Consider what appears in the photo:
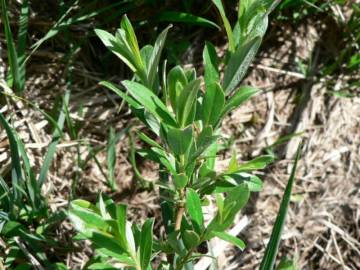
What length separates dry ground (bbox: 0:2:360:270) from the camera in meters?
1.54

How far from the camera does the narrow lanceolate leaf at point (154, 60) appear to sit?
96 cm

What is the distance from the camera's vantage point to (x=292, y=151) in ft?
5.86

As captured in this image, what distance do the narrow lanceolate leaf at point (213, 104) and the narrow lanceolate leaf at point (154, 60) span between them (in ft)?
0.33

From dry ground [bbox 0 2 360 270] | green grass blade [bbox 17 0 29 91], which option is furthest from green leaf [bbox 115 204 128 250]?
green grass blade [bbox 17 0 29 91]

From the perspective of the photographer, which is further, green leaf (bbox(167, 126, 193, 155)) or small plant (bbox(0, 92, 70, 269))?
small plant (bbox(0, 92, 70, 269))

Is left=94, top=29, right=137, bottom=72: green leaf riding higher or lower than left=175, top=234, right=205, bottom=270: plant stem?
higher

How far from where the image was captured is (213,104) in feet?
3.17

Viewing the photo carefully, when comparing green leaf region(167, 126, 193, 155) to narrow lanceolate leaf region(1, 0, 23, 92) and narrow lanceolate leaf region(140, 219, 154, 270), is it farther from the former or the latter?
narrow lanceolate leaf region(1, 0, 23, 92)

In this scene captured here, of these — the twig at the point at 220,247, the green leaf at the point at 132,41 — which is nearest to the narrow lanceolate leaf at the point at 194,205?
the green leaf at the point at 132,41

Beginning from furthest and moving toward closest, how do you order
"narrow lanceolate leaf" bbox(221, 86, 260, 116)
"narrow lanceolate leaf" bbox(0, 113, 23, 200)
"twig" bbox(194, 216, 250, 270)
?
1. "twig" bbox(194, 216, 250, 270)
2. "narrow lanceolate leaf" bbox(0, 113, 23, 200)
3. "narrow lanceolate leaf" bbox(221, 86, 260, 116)

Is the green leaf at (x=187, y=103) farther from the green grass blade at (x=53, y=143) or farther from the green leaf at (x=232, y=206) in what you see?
the green grass blade at (x=53, y=143)

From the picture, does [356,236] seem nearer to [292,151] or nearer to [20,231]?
[292,151]

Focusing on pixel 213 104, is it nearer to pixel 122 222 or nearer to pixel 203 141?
pixel 203 141

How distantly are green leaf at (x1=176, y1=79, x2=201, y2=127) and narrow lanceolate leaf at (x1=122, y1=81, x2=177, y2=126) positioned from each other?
0.03 m
